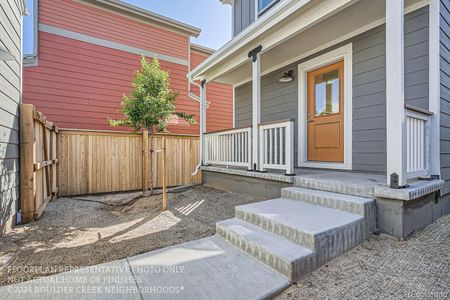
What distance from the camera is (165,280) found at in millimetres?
1702

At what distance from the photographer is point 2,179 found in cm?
253

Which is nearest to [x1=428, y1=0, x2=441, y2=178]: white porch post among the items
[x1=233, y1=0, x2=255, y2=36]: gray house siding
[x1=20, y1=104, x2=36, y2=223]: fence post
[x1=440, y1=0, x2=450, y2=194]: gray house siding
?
[x1=440, y1=0, x2=450, y2=194]: gray house siding

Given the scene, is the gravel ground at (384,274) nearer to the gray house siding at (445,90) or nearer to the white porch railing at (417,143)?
the white porch railing at (417,143)

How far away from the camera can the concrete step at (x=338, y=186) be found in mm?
2449

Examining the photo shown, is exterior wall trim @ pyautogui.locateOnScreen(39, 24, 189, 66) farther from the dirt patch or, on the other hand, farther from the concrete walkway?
the concrete walkway

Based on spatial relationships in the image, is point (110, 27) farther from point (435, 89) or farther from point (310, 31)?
point (435, 89)

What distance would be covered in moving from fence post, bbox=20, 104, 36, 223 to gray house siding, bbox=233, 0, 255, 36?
475cm

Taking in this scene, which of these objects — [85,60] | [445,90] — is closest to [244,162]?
[445,90]

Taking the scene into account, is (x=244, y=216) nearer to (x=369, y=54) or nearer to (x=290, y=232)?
(x=290, y=232)

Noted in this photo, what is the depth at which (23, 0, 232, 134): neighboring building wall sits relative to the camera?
5.69 metres

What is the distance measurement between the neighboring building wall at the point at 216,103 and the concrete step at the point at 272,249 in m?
6.14

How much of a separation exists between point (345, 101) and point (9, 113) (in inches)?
188

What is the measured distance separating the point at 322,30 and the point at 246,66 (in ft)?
5.96

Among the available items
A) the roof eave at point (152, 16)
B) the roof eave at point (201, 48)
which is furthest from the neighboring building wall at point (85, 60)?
the roof eave at point (201, 48)
